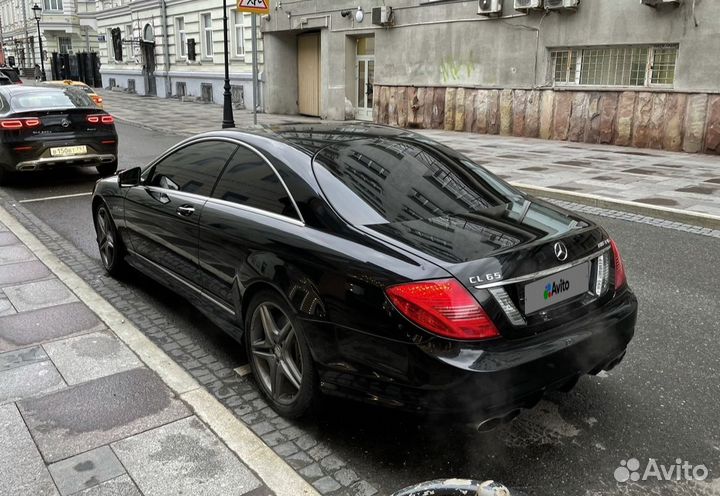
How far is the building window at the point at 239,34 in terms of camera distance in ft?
89.5

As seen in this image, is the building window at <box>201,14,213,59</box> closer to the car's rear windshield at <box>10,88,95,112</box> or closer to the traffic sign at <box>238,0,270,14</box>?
the traffic sign at <box>238,0,270,14</box>

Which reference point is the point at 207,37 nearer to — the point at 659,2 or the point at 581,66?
the point at 581,66

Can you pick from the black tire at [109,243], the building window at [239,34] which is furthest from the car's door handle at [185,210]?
the building window at [239,34]

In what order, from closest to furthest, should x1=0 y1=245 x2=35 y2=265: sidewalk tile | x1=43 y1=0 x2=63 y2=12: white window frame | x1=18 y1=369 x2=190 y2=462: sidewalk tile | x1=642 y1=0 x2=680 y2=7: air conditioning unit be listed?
1. x1=18 y1=369 x2=190 y2=462: sidewalk tile
2. x1=0 y1=245 x2=35 y2=265: sidewalk tile
3. x1=642 y1=0 x2=680 y2=7: air conditioning unit
4. x1=43 y1=0 x2=63 y2=12: white window frame

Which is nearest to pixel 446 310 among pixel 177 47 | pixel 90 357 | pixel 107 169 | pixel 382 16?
pixel 90 357

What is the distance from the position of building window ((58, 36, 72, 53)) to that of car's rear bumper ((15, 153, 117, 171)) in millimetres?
57242

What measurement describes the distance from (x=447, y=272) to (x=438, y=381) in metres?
0.47

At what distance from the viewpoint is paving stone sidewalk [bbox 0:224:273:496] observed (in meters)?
2.85

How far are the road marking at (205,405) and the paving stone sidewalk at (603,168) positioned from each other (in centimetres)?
689

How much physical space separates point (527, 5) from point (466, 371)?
1555cm

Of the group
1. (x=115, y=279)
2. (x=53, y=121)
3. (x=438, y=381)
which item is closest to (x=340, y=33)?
(x=53, y=121)

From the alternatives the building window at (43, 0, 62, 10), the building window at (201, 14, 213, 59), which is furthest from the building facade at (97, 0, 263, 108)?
the building window at (43, 0, 62, 10)

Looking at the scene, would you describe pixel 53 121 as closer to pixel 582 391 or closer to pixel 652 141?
pixel 582 391

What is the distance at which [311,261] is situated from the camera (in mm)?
3145
